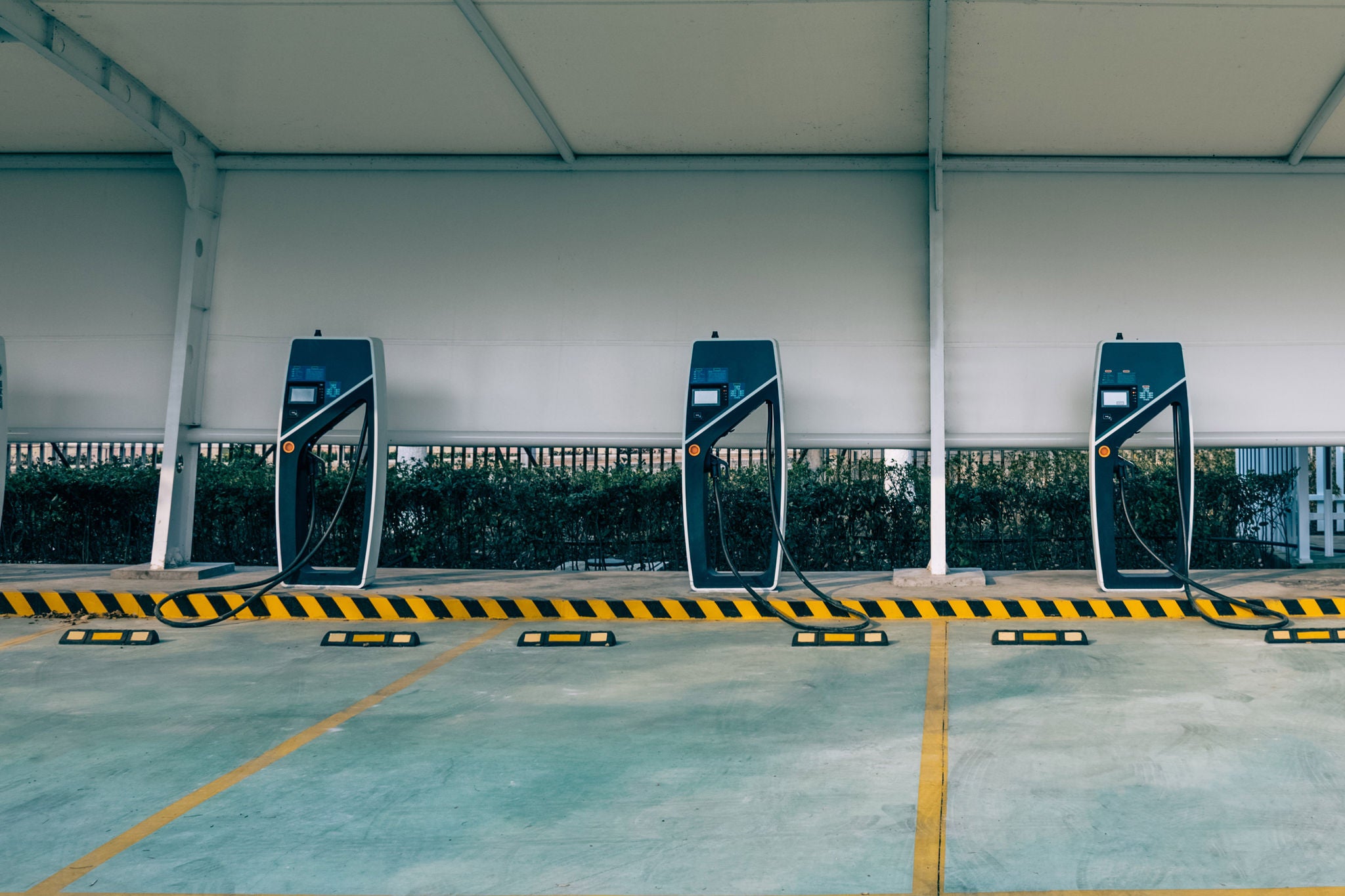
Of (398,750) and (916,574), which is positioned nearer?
(398,750)

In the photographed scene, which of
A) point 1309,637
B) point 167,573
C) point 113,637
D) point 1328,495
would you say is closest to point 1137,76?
point 1309,637

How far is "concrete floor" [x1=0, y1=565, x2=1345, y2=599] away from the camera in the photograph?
7473mm

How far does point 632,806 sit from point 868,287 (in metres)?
5.59

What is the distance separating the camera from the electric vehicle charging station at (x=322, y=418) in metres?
7.70

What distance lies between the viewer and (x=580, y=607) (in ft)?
23.3

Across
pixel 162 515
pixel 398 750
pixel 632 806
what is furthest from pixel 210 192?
pixel 632 806

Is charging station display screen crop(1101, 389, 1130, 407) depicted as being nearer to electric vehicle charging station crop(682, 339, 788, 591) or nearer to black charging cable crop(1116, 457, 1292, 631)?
black charging cable crop(1116, 457, 1292, 631)

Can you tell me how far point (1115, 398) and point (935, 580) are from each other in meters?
1.75

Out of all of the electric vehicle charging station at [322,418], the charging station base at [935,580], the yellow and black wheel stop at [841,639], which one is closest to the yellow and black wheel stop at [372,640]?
the electric vehicle charging station at [322,418]

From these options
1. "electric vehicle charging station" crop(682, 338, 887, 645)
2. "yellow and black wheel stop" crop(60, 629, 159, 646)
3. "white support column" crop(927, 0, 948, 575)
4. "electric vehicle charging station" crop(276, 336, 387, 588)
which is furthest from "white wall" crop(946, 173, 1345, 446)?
"yellow and black wheel stop" crop(60, 629, 159, 646)

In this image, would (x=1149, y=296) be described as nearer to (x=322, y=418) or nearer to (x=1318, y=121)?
(x=1318, y=121)

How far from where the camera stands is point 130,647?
638 cm

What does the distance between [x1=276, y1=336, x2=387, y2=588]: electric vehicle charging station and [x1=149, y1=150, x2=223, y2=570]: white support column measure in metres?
1.11

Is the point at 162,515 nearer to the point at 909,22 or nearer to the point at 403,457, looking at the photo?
the point at 403,457
